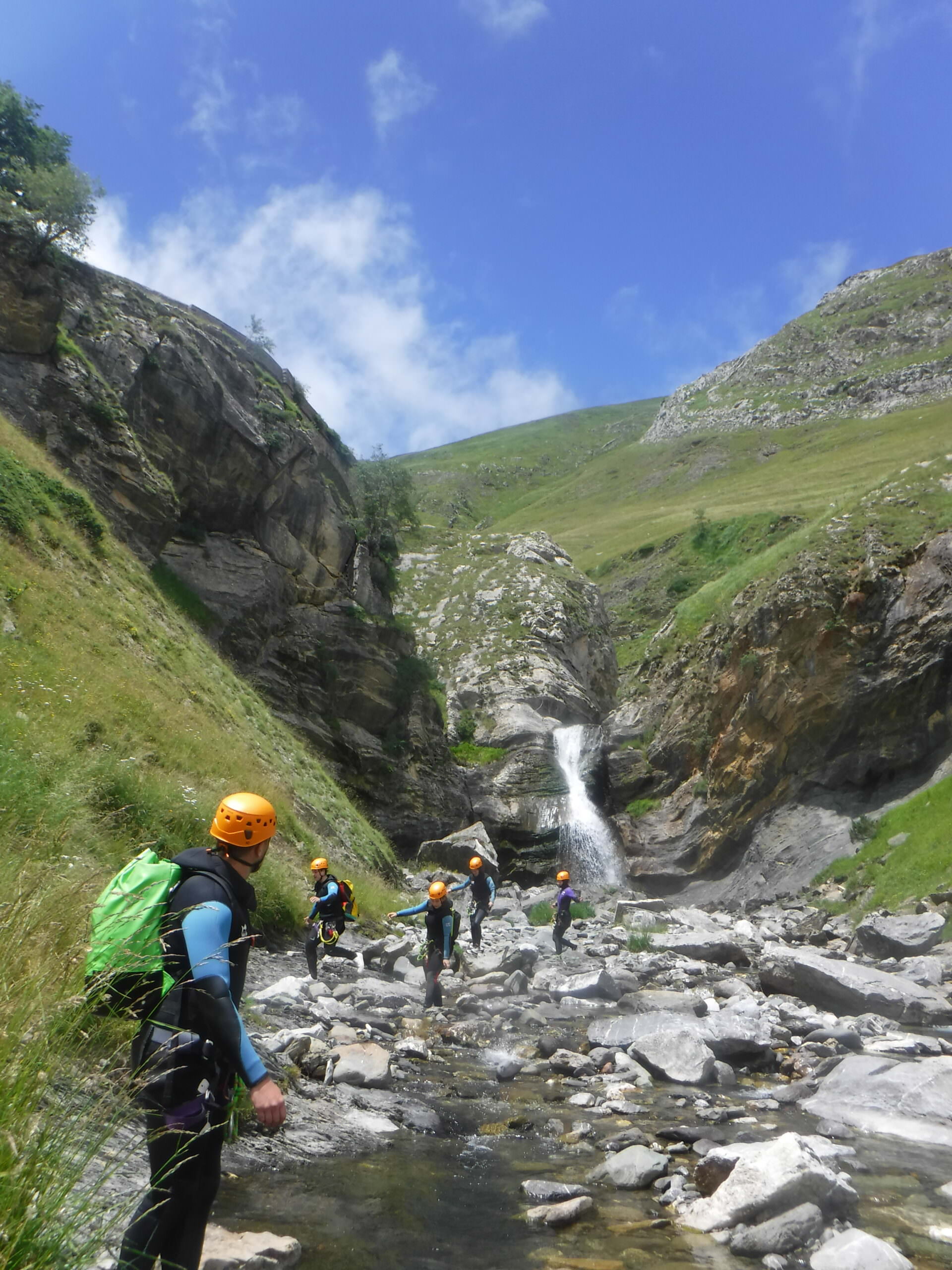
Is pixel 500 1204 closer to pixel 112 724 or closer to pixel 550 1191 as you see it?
pixel 550 1191

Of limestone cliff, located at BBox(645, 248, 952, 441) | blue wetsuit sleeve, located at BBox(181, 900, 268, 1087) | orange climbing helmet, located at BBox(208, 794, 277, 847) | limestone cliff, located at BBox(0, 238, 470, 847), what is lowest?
blue wetsuit sleeve, located at BBox(181, 900, 268, 1087)

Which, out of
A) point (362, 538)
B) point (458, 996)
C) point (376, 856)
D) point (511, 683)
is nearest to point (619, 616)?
point (511, 683)

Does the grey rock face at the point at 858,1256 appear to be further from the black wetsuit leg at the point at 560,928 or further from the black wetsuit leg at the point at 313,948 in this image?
the black wetsuit leg at the point at 560,928

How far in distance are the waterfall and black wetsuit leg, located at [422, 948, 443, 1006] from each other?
26492mm

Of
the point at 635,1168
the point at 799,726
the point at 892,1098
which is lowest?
the point at 892,1098

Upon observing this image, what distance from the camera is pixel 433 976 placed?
40.6ft

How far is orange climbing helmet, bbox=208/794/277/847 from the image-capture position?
411 cm

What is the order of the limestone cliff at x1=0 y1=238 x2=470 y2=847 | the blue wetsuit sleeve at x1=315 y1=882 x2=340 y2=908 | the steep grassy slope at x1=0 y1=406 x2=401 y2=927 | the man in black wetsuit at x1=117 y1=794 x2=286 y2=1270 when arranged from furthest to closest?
the limestone cliff at x1=0 y1=238 x2=470 y2=847 → the blue wetsuit sleeve at x1=315 y1=882 x2=340 y2=908 → the steep grassy slope at x1=0 y1=406 x2=401 y2=927 → the man in black wetsuit at x1=117 y1=794 x2=286 y2=1270

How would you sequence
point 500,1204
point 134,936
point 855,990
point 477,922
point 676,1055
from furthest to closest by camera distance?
point 477,922, point 855,990, point 676,1055, point 500,1204, point 134,936

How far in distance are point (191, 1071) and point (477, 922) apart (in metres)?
15.9

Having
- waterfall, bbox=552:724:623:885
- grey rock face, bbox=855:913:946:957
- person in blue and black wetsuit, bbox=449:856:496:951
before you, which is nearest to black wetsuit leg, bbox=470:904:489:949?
person in blue and black wetsuit, bbox=449:856:496:951

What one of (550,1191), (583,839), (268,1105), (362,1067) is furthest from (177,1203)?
(583,839)

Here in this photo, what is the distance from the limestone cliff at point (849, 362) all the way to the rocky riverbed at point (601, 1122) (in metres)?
126

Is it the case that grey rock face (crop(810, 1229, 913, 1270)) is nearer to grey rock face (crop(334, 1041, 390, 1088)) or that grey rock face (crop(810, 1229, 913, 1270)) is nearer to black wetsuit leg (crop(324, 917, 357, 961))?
grey rock face (crop(334, 1041, 390, 1088))
